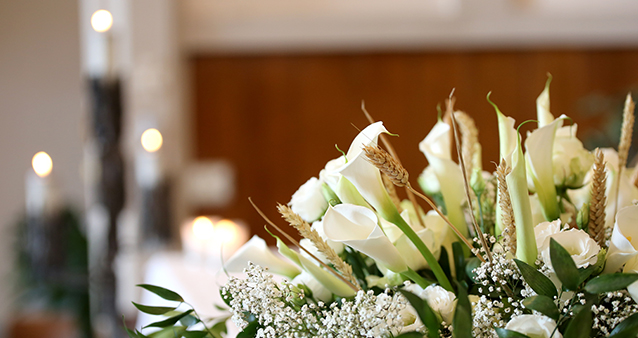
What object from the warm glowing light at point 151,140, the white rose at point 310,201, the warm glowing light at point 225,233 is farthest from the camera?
the warm glowing light at point 225,233

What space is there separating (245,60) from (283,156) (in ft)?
1.76

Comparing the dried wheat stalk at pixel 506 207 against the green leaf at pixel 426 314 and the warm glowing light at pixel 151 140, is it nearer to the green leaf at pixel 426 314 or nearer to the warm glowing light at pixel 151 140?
the green leaf at pixel 426 314

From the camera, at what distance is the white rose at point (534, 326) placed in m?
0.29

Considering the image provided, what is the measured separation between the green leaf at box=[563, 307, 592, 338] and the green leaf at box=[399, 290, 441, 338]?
0.21 ft

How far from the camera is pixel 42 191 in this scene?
118 centimetres

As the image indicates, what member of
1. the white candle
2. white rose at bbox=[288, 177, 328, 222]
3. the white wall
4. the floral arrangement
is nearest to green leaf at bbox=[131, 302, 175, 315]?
the floral arrangement

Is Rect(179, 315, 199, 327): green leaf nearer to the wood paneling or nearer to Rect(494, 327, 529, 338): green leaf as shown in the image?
Rect(494, 327, 529, 338): green leaf

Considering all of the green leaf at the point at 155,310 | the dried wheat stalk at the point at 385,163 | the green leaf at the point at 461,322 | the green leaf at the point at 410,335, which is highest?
the dried wheat stalk at the point at 385,163

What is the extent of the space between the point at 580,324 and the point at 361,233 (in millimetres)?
125

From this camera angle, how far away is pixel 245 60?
278 centimetres

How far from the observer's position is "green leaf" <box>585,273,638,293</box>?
268 mm

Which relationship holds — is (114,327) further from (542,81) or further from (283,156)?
(542,81)

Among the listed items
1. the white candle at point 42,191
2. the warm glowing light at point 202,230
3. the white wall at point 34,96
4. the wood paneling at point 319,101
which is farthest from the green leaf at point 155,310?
the white wall at point 34,96

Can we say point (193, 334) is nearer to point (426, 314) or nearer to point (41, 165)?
point (426, 314)
